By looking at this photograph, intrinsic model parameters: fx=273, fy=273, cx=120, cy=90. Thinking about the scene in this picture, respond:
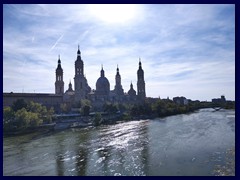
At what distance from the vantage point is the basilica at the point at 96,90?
42.0 meters

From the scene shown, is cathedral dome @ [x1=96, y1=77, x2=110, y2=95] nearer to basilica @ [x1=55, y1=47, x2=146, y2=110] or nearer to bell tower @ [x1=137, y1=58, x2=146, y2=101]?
basilica @ [x1=55, y1=47, x2=146, y2=110]

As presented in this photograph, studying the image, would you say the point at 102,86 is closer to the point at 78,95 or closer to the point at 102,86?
the point at 102,86

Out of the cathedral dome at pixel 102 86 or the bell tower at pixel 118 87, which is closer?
the cathedral dome at pixel 102 86

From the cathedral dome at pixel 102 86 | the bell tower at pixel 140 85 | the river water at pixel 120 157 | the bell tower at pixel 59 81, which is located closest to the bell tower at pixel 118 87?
the bell tower at pixel 140 85

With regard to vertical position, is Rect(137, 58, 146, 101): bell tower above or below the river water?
above

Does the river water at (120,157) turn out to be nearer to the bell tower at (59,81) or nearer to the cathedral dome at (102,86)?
the bell tower at (59,81)

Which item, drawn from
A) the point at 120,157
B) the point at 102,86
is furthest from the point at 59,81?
the point at 120,157

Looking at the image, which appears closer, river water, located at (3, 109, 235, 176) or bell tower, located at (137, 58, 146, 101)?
river water, located at (3, 109, 235, 176)

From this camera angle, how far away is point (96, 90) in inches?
A: 2045

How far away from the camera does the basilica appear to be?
4203 cm

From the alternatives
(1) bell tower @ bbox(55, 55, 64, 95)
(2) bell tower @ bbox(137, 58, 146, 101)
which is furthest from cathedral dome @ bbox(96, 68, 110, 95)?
(1) bell tower @ bbox(55, 55, 64, 95)
